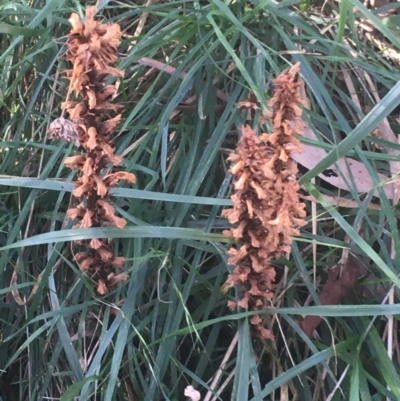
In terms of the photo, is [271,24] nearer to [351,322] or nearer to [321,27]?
[321,27]

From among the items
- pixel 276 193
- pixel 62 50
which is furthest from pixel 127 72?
pixel 276 193

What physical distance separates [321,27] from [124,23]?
365 mm

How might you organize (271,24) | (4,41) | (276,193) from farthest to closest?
(4,41), (271,24), (276,193)

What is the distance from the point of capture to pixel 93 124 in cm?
57

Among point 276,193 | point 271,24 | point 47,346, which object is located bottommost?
point 47,346

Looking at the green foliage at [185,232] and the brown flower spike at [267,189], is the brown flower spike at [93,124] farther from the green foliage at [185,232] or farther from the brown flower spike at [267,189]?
the brown flower spike at [267,189]

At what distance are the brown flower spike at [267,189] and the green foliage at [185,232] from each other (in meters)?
0.06

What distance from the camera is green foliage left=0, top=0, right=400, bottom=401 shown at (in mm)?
702

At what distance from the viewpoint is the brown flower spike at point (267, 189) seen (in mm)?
531

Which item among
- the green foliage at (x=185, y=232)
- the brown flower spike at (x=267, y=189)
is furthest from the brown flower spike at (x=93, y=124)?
the brown flower spike at (x=267, y=189)

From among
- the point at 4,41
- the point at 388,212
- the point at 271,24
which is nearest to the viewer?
the point at 388,212

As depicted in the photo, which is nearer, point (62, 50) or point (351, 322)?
point (351, 322)

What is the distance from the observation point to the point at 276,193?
0.56 m

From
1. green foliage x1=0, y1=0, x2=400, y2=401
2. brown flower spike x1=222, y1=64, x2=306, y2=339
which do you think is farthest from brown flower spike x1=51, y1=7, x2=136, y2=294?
brown flower spike x1=222, y1=64, x2=306, y2=339
